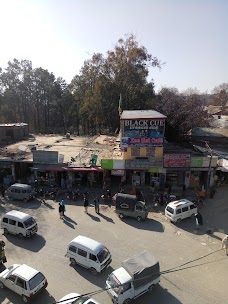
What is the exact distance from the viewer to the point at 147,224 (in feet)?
67.5

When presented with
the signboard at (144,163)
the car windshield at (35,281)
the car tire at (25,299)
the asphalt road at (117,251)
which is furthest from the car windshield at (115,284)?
the signboard at (144,163)

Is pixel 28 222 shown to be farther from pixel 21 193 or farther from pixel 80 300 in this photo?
pixel 80 300

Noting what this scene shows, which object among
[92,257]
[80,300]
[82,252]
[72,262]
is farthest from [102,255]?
[80,300]

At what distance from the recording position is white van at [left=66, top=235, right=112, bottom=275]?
14.7 meters

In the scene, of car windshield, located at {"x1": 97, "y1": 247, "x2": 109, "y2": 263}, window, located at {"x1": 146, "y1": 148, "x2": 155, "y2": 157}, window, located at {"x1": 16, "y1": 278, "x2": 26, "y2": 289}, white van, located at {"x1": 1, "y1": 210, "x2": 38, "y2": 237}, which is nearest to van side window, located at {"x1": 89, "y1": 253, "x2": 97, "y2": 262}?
car windshield, located at {"x1": 97, "y1": 247, "x2": 109, "y2": 263}

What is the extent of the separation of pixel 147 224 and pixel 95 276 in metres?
6.99

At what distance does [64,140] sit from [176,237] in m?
25.1

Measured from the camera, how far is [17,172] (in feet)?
96.5

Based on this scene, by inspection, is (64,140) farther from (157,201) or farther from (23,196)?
(157,201)

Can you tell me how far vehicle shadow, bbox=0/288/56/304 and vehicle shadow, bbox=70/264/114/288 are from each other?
87.8 inches

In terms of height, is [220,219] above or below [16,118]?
below

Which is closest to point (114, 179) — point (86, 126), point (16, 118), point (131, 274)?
point (131, 274)

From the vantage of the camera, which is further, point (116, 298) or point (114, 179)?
point (114, 179)

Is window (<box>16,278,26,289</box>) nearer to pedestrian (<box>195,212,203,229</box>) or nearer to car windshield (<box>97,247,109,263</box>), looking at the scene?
car windshield (<box>97,247,109,263</box>)
